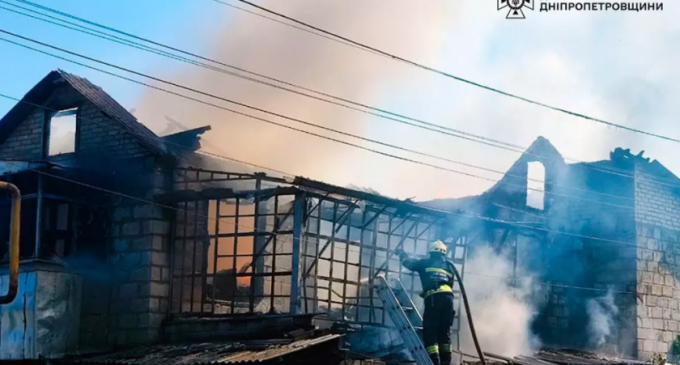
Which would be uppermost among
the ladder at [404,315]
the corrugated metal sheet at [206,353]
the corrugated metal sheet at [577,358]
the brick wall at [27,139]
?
the brick wall at [27,139]

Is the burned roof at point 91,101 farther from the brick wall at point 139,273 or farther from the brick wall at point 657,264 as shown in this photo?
the brick wall at point 657,264

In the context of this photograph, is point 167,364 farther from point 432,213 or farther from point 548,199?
point 548,199

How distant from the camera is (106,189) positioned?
696 inches

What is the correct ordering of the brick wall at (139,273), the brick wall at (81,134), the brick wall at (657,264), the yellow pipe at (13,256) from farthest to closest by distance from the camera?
the brick wall at (657,264) → the brick wall at (81,134) → the brick wall at (139,273) → the yellow pipe at (13,256)

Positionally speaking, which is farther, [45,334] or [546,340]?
[546,340]

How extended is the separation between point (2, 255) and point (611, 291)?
1518cm

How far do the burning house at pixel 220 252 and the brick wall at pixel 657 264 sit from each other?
0.05 metres

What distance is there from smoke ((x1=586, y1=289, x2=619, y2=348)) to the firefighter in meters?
8.92

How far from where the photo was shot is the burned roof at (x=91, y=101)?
17594mm

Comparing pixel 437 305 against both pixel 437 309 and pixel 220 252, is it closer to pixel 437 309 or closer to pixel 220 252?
pixel 437 309

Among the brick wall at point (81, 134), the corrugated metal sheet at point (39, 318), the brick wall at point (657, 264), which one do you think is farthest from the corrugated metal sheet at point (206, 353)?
the brick wall at point (657, 264)

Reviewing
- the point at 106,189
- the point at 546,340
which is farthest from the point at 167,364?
the point at 546,340

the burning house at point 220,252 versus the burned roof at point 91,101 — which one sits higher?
the burned roof at point 91,101

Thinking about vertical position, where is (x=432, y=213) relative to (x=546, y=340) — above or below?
above
